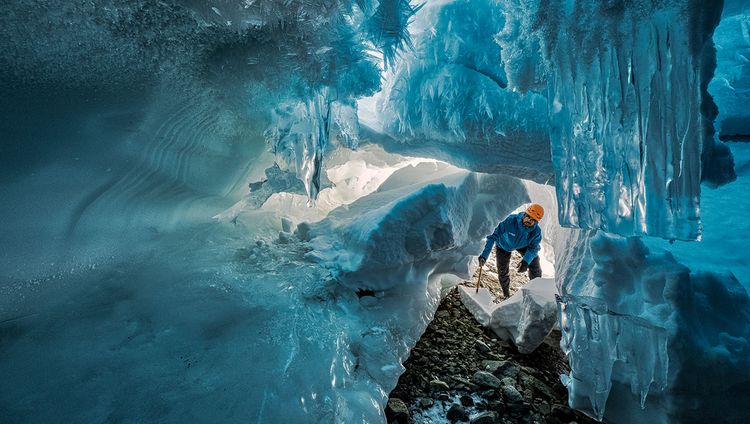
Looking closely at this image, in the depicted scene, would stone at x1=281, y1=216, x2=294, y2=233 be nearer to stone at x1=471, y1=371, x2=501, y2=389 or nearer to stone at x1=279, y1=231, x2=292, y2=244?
stone at x1=279, y1=231, x2=292, y2=244

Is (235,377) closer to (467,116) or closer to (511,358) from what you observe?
(511,358)

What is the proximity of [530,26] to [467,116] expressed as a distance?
1.42m

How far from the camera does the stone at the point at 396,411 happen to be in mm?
2203

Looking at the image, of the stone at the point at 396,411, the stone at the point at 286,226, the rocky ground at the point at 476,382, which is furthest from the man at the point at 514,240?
the stone at the point at 286,226

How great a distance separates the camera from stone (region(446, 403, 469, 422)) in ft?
7.43

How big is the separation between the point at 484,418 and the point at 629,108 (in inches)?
88.1

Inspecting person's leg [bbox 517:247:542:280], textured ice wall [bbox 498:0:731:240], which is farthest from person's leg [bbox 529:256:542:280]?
textured ice wall [bbox 498:0:731:240]

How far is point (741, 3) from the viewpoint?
8.82 ft

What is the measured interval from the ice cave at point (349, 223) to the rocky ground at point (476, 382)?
4 centimetres

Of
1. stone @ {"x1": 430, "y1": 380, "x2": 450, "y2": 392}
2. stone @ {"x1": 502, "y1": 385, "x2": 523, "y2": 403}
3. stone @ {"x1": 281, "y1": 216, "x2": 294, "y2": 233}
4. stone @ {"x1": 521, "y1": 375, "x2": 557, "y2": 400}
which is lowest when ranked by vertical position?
stone @ {"x1": 521, "y1": 375, "x2": 557, "y2": 400}

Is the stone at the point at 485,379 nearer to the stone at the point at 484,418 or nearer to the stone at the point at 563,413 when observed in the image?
the stone at the point at 484,418

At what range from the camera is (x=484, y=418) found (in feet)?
7.48

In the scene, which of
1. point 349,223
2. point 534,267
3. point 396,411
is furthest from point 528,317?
point 349,223

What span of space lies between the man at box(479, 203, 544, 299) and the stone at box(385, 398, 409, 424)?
2.45 metres
